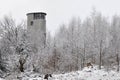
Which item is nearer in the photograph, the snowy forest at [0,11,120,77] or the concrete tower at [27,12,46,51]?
the snowy forest at [0,11,120,77]

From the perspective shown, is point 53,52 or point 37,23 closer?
point 53,52

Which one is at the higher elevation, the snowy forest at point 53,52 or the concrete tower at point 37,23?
Answer: the concrete tower at point 37,23

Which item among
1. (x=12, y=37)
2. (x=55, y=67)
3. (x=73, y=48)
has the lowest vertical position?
(x=55, y=67)

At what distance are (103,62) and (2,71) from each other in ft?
57.4

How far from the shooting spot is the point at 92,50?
41.7 meters

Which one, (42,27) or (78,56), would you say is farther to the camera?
(42,27)

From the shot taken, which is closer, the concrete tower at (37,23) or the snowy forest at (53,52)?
→ the snowy forest at (53,52)

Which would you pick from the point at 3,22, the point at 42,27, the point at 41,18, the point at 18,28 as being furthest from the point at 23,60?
the point at 41,18

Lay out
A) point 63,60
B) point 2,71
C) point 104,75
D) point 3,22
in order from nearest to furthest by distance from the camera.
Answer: point 104,75, point 2,71, point 3,22, point 63,60

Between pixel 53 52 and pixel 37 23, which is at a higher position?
pixel 37 23

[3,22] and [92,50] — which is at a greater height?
[3,22]

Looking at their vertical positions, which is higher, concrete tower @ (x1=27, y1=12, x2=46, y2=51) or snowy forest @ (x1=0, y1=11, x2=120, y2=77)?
concrete tower @ (x1=27, y1=12, x2=46, y2=51)

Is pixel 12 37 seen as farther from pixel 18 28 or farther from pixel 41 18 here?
pixel 41 18

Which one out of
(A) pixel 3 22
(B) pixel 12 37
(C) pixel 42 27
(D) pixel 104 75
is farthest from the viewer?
(C) pixel 42 27
